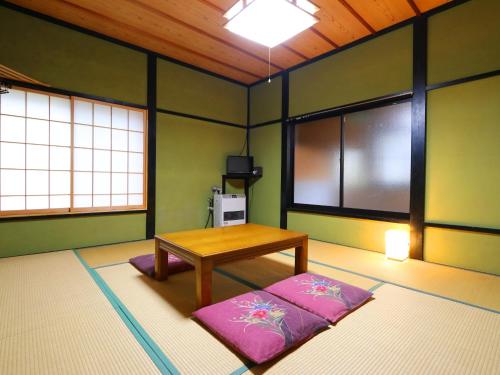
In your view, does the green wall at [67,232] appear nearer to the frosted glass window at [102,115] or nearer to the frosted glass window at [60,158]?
the frosted glass window at [60,158]

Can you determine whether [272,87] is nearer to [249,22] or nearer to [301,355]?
[249,22]

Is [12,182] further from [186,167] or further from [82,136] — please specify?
[186,167]

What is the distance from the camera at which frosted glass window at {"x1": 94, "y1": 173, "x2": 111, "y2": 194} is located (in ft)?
11.8

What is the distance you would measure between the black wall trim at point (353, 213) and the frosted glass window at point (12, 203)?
3682 mm

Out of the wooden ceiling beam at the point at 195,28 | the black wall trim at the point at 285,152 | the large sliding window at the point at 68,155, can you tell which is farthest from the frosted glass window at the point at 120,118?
the black wall trim at the point at 285,152

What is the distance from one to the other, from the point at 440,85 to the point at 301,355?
3.13m

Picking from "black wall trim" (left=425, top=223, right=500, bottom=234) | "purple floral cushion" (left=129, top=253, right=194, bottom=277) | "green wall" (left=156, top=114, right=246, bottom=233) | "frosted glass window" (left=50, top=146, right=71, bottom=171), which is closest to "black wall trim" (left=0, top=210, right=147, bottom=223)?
"green wall" (left=156, top=114, right=246, bottom=233)

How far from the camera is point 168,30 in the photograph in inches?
133

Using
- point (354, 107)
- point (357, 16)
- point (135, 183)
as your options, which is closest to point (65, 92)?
point (135, 183)

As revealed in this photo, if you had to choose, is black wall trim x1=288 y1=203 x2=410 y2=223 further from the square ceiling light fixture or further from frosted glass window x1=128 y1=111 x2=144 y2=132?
frosted glass window x1=128 y1=111 x2=144 y2=132

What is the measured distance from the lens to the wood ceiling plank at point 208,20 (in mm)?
2873

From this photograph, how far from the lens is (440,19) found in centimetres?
290

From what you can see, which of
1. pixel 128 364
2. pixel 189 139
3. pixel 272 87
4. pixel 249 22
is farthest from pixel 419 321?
pixel 272 87

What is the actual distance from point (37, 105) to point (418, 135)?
4.55 m
